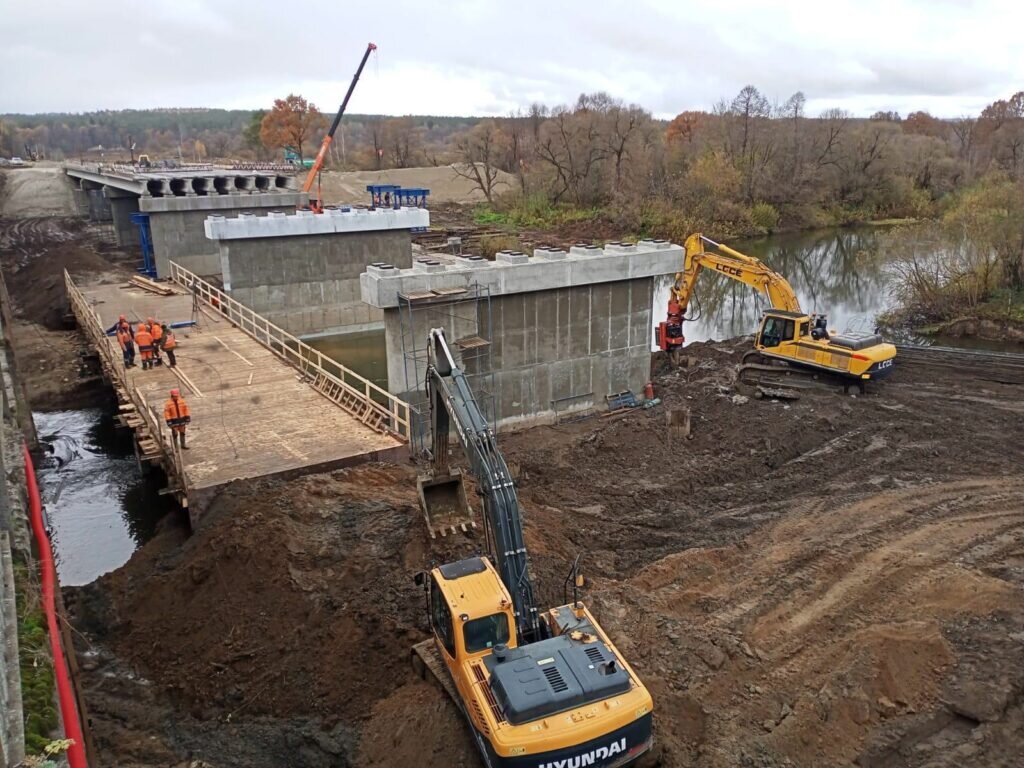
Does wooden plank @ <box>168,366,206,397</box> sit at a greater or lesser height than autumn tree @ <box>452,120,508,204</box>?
lesser

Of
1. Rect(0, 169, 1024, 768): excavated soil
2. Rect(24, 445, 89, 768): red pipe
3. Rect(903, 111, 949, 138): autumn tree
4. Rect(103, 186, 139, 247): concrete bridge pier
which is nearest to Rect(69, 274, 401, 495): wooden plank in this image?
Rect(0, 169, 1024, 768): excavated soil

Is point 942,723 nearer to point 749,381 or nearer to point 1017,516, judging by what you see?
point 1017,516

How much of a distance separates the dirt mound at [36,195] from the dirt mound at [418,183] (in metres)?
23.6

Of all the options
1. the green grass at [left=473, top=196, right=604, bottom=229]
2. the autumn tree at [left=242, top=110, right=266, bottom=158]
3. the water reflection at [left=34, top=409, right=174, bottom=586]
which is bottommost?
the water reflection at [left=34, top=409, right=174, bottom=586]

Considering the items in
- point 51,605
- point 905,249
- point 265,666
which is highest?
point 905,249

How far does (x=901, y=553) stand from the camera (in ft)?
42.1

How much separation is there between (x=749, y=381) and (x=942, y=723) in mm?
14247

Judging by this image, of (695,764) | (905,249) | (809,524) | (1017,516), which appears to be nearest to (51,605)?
(695,764)

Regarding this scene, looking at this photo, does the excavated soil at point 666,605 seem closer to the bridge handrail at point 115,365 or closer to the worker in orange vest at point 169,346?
the bridge handrail at point 115,365

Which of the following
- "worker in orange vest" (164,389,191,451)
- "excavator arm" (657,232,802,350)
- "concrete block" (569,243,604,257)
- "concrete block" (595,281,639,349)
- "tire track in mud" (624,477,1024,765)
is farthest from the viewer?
"excavator arm" (657,232,802,350)

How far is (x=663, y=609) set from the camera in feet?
38.7

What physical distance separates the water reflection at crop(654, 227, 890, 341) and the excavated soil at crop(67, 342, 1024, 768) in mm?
15410

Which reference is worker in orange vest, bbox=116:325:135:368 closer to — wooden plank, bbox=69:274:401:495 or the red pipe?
wooden plank, bbox=69:274:401:495

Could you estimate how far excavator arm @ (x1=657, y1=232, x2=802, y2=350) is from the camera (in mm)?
22875
